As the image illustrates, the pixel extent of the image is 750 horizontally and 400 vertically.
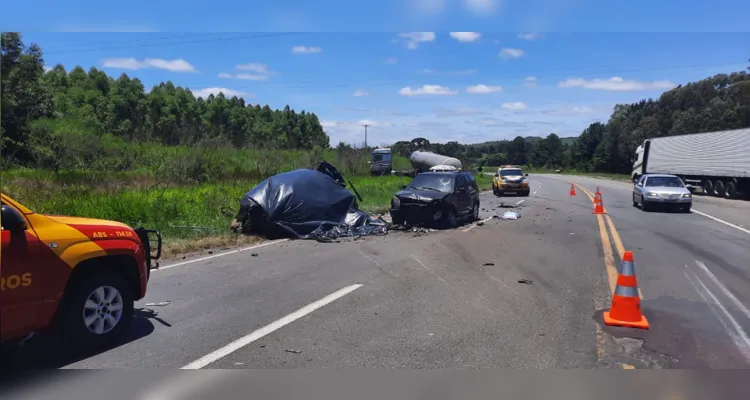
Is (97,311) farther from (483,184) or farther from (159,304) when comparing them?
(483,184)

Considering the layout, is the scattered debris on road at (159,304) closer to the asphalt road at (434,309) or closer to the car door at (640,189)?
the asphalt road at (434,309)

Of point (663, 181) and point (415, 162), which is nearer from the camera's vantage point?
point (663, 181)

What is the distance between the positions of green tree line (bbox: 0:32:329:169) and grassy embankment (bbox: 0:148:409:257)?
104cm

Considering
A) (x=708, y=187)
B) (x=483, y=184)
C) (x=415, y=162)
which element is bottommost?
(x=483, y=184)

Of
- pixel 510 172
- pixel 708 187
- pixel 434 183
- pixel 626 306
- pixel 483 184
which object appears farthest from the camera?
pixel 483 184

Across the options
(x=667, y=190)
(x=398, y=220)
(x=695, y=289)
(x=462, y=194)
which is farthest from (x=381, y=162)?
(x=695, y=289)

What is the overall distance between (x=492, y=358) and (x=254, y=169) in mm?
23693

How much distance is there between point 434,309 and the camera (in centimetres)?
720

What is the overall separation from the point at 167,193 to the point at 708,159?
32.4 meters

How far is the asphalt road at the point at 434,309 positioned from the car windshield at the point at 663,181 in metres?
10.3

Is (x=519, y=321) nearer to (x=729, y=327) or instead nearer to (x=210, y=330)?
(x=729, y=327)

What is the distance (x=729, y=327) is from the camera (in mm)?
6539

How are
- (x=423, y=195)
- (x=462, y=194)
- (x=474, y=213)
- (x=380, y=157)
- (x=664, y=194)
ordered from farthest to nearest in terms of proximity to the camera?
(x=380, y=157), (x=664, y=194), (x=474, y=213), (x=462, y=194), (x=423, y=195)

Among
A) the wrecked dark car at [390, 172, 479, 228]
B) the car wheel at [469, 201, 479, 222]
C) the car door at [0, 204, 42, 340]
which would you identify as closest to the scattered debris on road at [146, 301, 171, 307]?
the car door at [0, 204, 42, 340]
